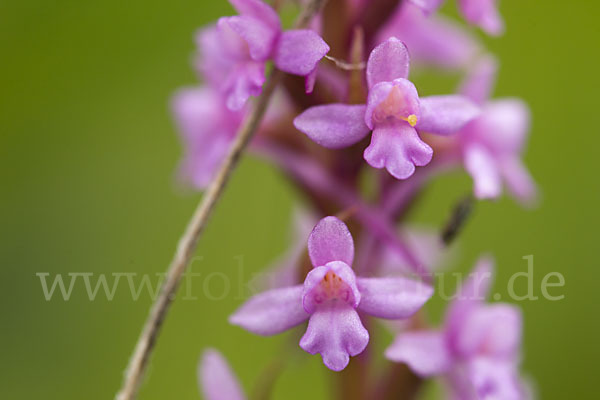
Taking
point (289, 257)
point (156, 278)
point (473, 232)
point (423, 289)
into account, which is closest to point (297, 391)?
point (156, 278)

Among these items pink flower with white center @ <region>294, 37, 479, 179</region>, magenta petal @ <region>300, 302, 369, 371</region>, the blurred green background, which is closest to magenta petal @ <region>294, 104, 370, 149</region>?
pink flower with white center @ <region>294, 37, 479, 179</region>

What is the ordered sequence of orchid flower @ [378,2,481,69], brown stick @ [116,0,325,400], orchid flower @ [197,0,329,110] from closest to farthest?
orchid flower @ [197,0,329,110], brown stick @ [116,0,325,400], orchid flower @ [378,2,481,69]

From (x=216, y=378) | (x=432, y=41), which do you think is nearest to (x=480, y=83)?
(x=432, y=41)

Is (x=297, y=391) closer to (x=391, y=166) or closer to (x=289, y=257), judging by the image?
(x=289, y=257)

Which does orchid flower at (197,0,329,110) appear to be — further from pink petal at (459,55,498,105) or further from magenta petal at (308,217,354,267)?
pink petal at (459,55,498,105)

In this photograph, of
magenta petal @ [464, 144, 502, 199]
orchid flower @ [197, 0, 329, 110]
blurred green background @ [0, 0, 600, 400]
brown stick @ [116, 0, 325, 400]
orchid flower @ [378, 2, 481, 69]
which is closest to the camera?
orchid flower @ [197, 0, 329, 110]

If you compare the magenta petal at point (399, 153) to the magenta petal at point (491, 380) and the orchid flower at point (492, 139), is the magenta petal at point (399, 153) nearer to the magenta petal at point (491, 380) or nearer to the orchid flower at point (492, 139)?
the orchid flower at point (492, 139)

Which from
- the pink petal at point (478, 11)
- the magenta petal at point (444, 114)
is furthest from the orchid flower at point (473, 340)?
the pink petal at point (478, 11)
